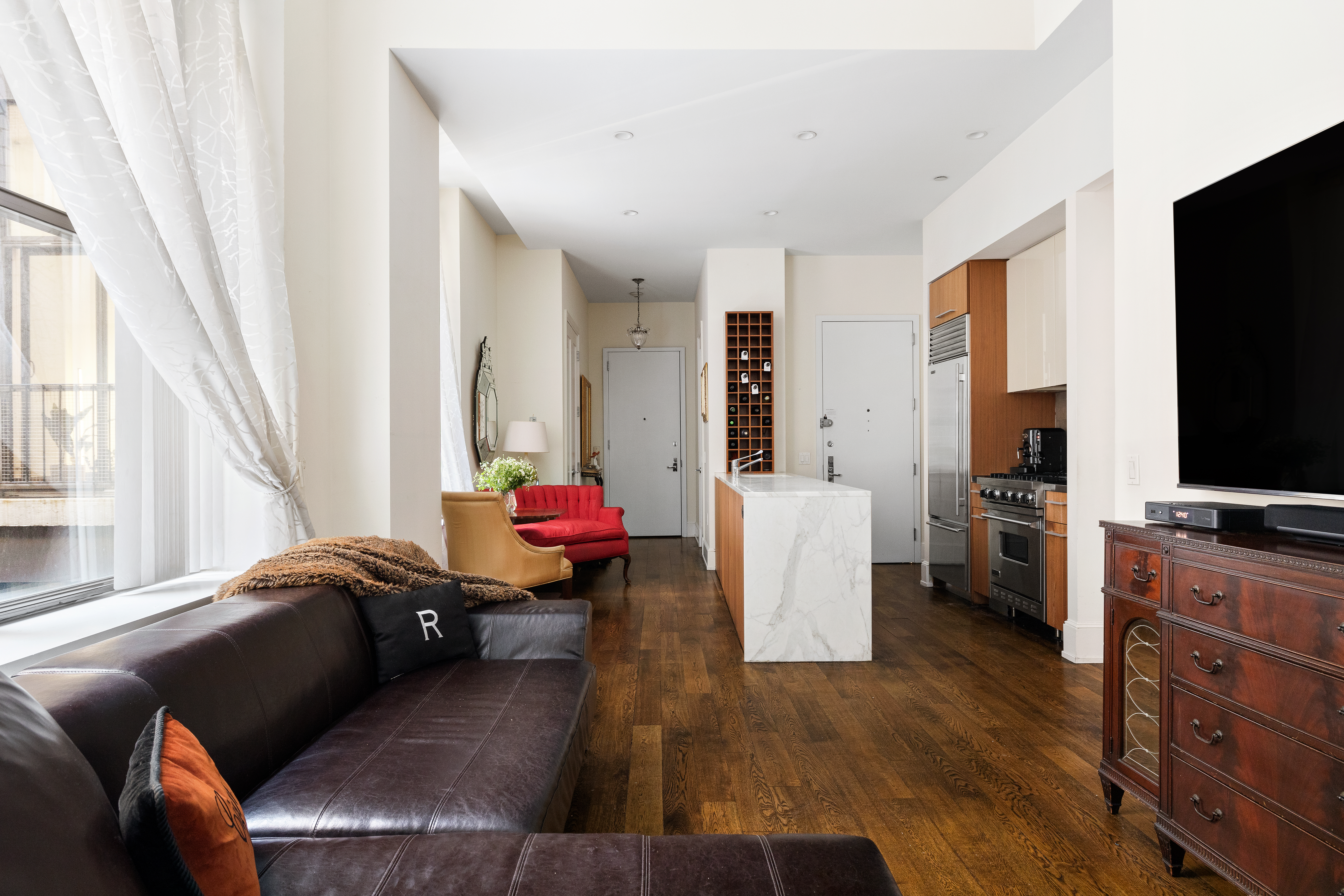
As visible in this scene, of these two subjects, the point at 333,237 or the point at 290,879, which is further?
the point at 333,237

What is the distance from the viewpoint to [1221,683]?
1633 mm

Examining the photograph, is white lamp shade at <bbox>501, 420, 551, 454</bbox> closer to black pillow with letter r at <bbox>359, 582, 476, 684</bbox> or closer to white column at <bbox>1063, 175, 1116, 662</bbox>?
black pillow with letter r at <bbox>359, 582, 476, 684</bbox>

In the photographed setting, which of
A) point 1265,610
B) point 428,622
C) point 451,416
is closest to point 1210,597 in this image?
point 1265,610

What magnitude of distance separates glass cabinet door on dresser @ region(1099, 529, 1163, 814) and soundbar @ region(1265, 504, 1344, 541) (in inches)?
10.6

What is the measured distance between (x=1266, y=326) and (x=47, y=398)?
2.94m

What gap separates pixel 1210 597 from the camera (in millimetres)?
1663

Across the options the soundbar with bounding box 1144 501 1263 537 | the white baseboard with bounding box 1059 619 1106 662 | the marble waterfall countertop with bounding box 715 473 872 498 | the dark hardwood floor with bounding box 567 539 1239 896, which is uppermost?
the soundbar with bounding box 1144 501 1263 537

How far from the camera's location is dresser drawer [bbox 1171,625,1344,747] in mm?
1365

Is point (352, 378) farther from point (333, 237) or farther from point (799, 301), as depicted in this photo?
point (799, 301)

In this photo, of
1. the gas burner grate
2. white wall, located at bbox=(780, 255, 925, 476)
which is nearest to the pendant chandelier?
white wall, located at bbox=(780, 255, 925, 476)

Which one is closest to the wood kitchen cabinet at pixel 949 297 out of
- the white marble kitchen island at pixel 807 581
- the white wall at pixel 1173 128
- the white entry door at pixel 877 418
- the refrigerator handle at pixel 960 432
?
the refrigerator handle at pixel 960 432

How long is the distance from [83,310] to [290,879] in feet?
5.19

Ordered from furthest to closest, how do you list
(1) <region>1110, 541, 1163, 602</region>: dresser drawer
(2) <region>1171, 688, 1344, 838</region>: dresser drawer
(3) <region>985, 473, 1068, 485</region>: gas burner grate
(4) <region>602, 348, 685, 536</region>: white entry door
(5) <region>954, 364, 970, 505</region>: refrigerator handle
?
(4) <region>602, 348, 685, 536</region>: white entry door
(5) <region>954, 364, 970, 505</region>: refrigerator handle
(3) <region>985, 473, 1068, 485</region>: gas burner grate
(1) <region>1110, 541, 1163, 602</region>: dresser drawer
(2) <region>1171, 688, 1344, 838</region>: dresser drawer

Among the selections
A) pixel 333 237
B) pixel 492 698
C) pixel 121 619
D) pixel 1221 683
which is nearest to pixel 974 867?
pixel 1221 683
